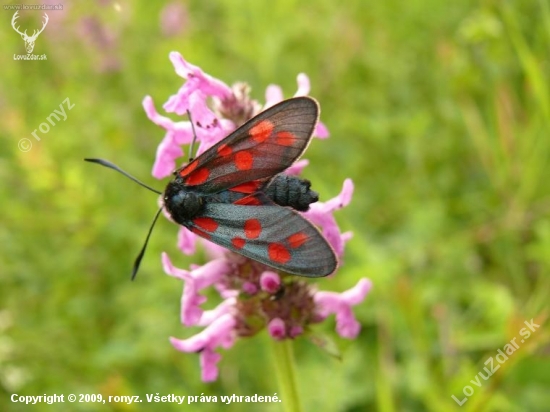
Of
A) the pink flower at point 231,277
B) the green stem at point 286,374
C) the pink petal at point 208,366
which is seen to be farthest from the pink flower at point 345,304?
the pink petal at point 208,366

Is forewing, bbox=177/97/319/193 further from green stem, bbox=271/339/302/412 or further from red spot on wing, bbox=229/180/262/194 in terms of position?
green stem, bbox=271/339/302/412

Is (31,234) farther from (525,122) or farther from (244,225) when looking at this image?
(525,122)

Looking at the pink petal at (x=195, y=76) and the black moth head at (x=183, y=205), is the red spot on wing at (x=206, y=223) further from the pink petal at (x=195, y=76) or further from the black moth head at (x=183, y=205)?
the pink petal at (x=195, y=76)

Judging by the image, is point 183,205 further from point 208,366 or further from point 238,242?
point 208,366

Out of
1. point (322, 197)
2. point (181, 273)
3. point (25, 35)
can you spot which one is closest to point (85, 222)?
point (322, 197)

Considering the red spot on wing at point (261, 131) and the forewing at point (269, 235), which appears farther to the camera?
the red spot on wing at point (261, 131)
